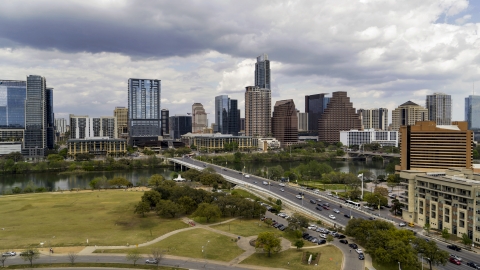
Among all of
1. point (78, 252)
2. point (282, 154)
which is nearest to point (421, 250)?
point (78, 252)

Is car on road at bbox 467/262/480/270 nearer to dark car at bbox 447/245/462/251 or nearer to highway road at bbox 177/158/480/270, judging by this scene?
highway road at bbox 177/158/480/270

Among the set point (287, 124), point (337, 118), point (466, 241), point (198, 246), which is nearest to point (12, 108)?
point (287, 124)

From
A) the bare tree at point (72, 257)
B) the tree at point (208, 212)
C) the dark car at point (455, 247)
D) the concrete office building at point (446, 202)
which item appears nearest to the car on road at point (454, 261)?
the dark car at point (455, 247)

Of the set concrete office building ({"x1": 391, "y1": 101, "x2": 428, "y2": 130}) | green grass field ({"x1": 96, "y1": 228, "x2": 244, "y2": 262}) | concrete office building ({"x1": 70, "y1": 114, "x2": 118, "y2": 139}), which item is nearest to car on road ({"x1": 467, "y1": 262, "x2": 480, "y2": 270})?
green grass field ({"x1": 96, "y1": 228, "x2": 244, "y2": 262})

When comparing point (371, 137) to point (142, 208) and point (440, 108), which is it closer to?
point (440, 108)

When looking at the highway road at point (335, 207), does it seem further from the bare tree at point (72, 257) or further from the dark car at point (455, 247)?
the bare tree at point (72, 257)
